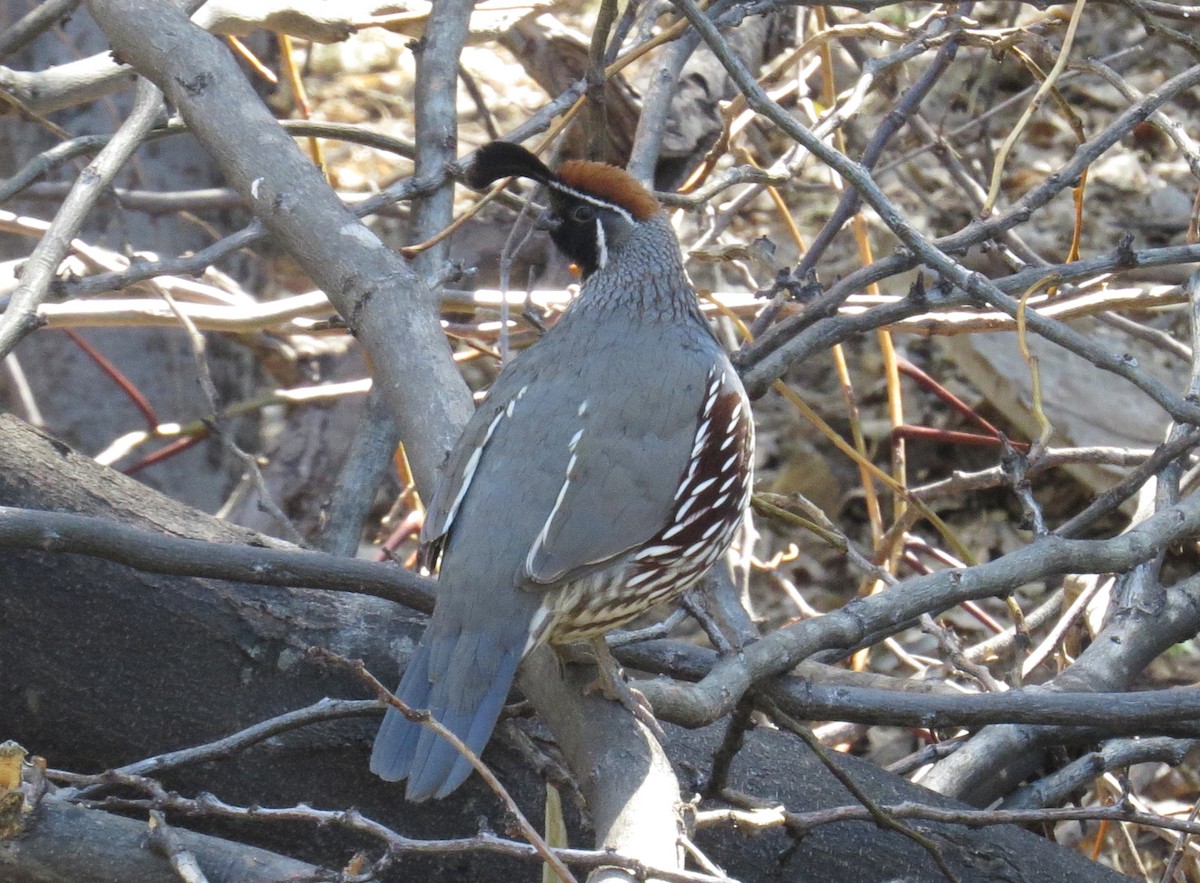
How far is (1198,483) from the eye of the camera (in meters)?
3.90

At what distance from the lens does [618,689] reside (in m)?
2.45

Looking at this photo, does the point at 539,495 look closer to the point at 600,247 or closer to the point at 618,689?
the point at 618,689

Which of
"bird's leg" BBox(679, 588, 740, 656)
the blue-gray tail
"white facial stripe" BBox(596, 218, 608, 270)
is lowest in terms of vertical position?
the blue-gray tail

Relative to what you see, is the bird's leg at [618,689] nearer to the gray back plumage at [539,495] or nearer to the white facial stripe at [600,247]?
Answer: the gray back plumage at [539,495]

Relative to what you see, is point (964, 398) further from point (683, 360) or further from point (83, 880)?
point (83, 880)

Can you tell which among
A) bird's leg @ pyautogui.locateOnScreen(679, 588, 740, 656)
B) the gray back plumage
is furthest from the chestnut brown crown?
bird's leg @ pyautogui.locateOnScreen(679, 588, 740, 656)

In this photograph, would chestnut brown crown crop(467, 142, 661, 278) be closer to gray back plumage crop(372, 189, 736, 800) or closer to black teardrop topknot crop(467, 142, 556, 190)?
black teardrop topknot crop(467, 142, 556, 190)

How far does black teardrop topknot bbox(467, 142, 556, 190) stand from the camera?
3.19m

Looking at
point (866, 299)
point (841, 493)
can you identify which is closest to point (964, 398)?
point (841, 493)

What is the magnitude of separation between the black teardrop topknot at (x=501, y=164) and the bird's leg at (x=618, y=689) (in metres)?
1.22

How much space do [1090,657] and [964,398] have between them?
2971 millimetres

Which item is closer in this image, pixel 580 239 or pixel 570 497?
pixel 570 497

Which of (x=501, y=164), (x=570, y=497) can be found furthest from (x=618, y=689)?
(x=501, y=164)

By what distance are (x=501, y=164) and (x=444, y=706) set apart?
1388 millimetres
